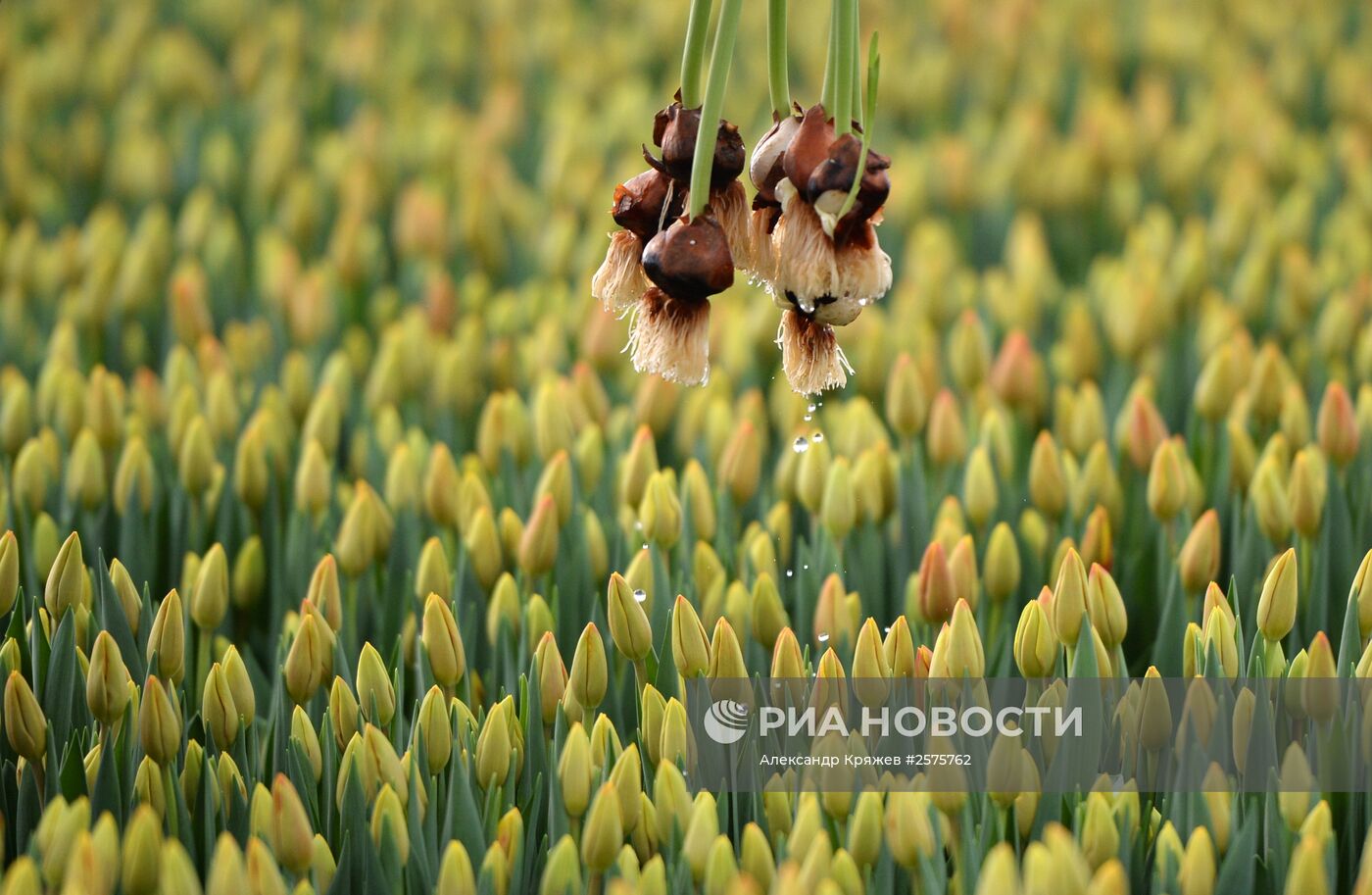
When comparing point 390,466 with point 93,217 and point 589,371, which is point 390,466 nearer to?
point 589,371

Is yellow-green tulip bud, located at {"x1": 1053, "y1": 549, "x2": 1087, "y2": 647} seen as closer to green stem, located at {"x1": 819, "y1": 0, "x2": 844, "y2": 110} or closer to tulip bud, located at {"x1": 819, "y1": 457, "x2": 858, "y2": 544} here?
tulip bud, located at {"x1": 819, "y1": 457, "x2": 858, "y2": 544}

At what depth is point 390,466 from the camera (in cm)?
217

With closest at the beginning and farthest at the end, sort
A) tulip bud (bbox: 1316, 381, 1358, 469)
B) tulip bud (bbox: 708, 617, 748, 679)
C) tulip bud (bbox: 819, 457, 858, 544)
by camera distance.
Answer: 1. tulip bud (bbox: 708, 617, 748, 679)
2. tulip bud (bbox: 819, 457, 858, 544)
3. tulip bud (bbox: 1316, 381, 1358, 469)

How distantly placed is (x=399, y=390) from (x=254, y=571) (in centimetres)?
59

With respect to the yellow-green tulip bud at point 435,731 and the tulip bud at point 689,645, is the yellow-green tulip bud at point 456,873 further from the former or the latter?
the tulip bud at point 689,645

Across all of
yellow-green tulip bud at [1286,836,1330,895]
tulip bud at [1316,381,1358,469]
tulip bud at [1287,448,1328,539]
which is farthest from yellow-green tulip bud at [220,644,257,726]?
tulip bud at [1316,381,1358,469]

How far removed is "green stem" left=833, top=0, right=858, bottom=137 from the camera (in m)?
1.25

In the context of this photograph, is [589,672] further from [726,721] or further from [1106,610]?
[1106,610]

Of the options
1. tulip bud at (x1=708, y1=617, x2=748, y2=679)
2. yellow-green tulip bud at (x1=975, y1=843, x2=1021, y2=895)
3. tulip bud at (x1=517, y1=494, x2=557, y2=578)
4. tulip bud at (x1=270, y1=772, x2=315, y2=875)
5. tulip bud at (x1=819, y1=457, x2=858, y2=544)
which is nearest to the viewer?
yellow-green tulip bud at (x1=975, y1=843, x2=1021, y2=895)

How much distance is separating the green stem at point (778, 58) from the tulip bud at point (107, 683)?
2.62ft

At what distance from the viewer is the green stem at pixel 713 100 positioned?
4.04 feet

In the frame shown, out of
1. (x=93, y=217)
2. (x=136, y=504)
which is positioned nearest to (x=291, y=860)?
(x=136, y=504)

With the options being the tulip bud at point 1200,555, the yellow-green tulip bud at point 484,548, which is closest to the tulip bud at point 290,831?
the yellow-green tulip bud at point 484,548

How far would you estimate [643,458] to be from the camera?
2.08 meters
